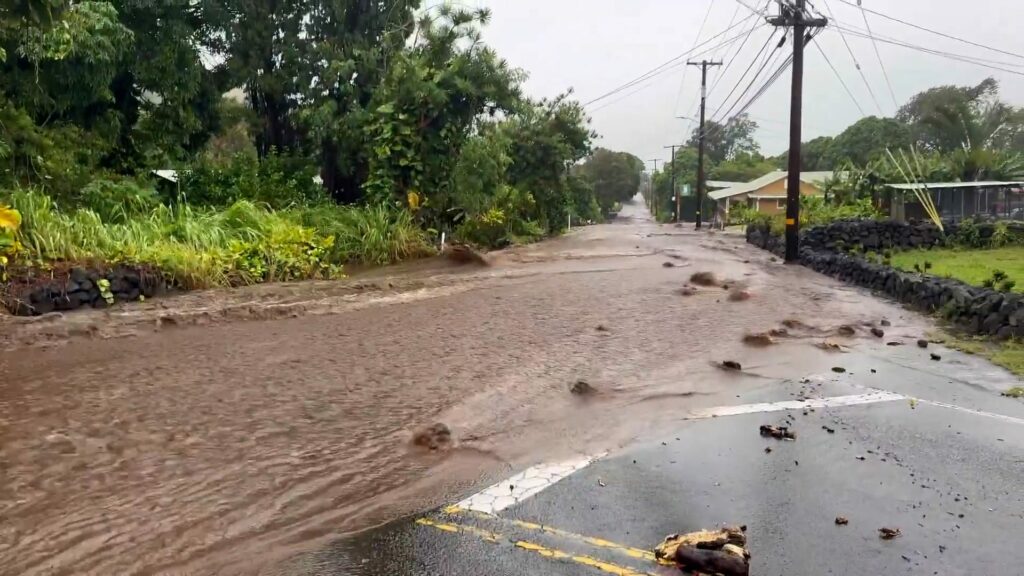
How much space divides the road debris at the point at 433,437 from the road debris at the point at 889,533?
9.92 feet

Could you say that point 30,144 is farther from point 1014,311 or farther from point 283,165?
point 1014,311

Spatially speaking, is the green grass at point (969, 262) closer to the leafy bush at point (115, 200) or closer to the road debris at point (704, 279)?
the road debris at point (704, 279)

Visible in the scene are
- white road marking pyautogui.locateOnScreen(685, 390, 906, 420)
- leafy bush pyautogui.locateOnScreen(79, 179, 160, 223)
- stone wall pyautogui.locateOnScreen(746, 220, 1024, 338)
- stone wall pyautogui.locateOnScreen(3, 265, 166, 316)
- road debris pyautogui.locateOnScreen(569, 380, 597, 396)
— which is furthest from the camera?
leafy bush pyautogui.locateOnScreen(79, 179, 160, 223)

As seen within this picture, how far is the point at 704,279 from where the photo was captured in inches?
671

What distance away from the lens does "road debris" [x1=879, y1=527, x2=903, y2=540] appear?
14.2ft

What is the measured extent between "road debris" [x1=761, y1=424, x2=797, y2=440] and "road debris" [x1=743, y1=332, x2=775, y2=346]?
13.1 feet

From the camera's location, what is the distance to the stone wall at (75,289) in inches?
436

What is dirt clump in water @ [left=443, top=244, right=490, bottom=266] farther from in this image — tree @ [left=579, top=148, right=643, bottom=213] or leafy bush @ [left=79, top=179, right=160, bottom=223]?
tree @ [left=579, top=148, right=643, bottom=213]

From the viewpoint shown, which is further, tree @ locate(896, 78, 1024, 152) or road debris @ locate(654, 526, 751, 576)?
tree @ locate(896, 78, 1024, 152)

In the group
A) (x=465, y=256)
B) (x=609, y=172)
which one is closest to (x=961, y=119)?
(x=465, y=256)

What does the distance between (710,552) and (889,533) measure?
1170 mm

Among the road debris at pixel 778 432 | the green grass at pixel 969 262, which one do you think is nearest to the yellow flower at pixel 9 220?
the road debris at pixel 778 432

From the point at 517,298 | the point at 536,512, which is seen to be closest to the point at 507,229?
the point at 517,298

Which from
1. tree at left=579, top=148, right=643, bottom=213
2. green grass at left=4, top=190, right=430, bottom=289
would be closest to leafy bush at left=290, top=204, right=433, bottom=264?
green grass at left=4, top=190, right=430, bottom=289
